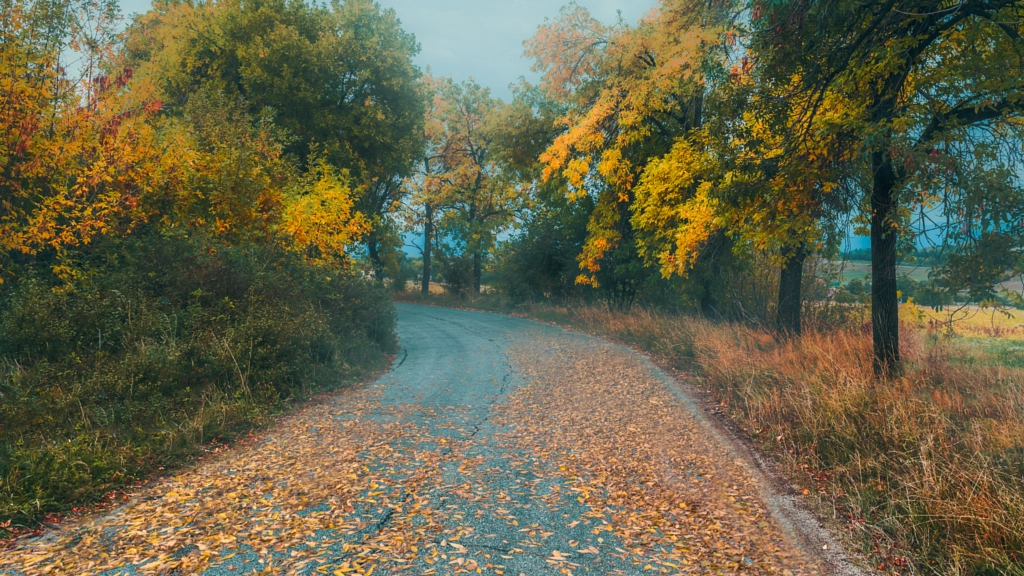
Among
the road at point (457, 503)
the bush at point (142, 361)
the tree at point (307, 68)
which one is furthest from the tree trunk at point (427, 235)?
the road at point (457, 503)

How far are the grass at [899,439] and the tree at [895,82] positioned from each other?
122 centimetres

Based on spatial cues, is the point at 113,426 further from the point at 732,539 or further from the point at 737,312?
the point at 737,312

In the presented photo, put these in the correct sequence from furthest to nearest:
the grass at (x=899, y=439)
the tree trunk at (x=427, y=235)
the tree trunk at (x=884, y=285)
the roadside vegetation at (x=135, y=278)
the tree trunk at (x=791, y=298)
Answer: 1. the tree trunk at (x=427, y=235)
2. the tree trunk at (x=791, y=298)
3. the tree trunk at (x=884, y=285)
4. the roadside vegetation at (x=135, y=278)
5. the grass at (x=899, y=439)

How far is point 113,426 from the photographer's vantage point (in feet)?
21.4

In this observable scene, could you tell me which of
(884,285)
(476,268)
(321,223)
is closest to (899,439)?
(884,285)

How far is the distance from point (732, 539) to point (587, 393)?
5.26 meters

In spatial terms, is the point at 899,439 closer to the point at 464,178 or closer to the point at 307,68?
the point at 307,68

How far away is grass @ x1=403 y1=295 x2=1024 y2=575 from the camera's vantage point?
4086 millimetres

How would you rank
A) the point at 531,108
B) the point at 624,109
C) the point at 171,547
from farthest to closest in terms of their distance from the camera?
the point at 531,108
the point at 624,109
the point at 171,547

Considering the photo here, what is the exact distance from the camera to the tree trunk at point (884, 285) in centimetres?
827

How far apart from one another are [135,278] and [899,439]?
393 inches

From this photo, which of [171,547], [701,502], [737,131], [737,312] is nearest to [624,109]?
[737,312]

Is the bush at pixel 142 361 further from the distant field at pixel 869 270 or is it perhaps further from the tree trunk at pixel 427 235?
the tree trunk at pixel 427 235

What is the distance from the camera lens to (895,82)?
7.78 m
